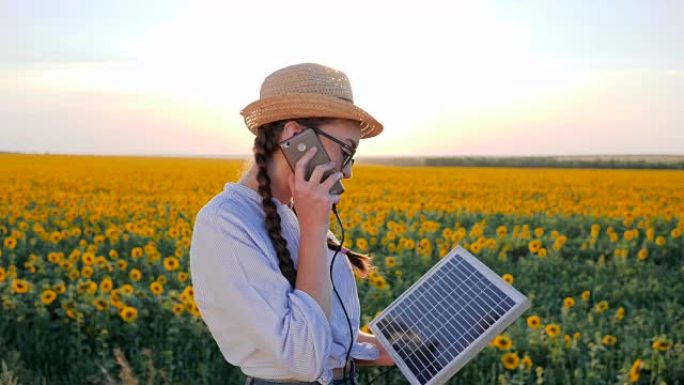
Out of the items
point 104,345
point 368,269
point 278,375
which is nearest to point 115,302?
point 104,345

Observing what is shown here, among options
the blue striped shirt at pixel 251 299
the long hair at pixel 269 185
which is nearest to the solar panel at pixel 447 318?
the blue striped shirt at pixel 251 299

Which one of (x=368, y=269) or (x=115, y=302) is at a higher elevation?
(x=368, y=269)

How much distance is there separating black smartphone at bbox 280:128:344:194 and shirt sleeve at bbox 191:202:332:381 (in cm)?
21

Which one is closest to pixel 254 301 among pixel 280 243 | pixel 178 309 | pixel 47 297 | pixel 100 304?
pixel 280 243

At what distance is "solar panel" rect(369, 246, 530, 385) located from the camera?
6.22ft

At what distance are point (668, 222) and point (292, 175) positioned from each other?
1192cm

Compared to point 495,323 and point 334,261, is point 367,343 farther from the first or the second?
point 495,323

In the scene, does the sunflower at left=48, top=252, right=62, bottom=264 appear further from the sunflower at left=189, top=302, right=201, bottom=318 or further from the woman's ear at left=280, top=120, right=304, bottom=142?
the woman's ear at left=280, top=120, right=304, bottom=142

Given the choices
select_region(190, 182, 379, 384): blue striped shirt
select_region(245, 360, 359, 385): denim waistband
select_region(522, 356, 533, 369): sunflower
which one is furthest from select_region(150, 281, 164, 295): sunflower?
select_region(190, 182, 379, 384): blue striped shirt

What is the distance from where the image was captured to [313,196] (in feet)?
5.74

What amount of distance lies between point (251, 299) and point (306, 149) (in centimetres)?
39

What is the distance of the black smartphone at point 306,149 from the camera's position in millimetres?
1787

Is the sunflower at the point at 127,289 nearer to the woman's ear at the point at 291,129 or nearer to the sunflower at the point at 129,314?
the sunflower at the point at 129,314

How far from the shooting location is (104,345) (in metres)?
4.88
